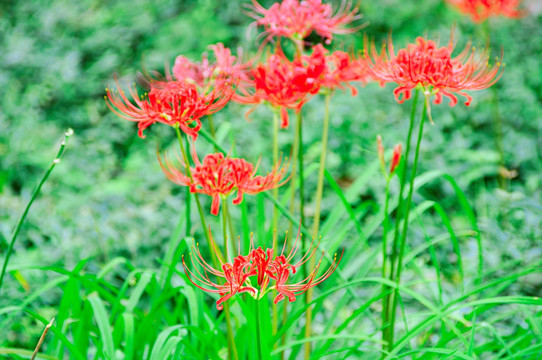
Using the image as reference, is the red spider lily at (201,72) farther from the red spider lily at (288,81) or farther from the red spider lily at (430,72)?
the red spider lily at (430,72)

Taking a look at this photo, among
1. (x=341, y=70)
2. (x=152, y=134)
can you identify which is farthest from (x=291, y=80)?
(x=152, y=134)

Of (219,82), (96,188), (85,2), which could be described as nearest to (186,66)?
(219,82)

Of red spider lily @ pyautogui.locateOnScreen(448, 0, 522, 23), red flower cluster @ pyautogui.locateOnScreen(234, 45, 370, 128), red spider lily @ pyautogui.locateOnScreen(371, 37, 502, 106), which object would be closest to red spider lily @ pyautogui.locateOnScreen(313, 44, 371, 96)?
red flower cluster @ pyautogui.locateOnScreen(234, 45, 370, 128)

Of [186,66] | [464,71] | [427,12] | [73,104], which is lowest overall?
[464,71]

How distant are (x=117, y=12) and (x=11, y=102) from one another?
4.34ft

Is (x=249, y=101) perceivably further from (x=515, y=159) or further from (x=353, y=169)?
(x=515, y=159)

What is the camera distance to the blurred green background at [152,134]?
7.80 feet

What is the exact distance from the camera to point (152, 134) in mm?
3490

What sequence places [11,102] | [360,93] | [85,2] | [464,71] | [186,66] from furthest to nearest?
[85,2] < [360,93] < [11,102] < [186,66] < [464,71]

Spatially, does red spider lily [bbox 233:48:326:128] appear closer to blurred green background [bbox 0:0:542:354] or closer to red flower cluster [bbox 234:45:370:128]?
red flower cluster [bbox 234:45:370:128]

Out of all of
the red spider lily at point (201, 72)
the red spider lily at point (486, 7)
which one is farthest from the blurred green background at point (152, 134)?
the red spider lily at point (486, 7)

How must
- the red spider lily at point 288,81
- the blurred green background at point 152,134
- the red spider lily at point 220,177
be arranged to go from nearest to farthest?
the red spider lily at point 220,177
the red spider lily at point 288,81
the blurred green background at point 152,134

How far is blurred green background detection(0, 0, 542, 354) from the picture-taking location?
2377mm

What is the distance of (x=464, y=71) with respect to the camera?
131cm
